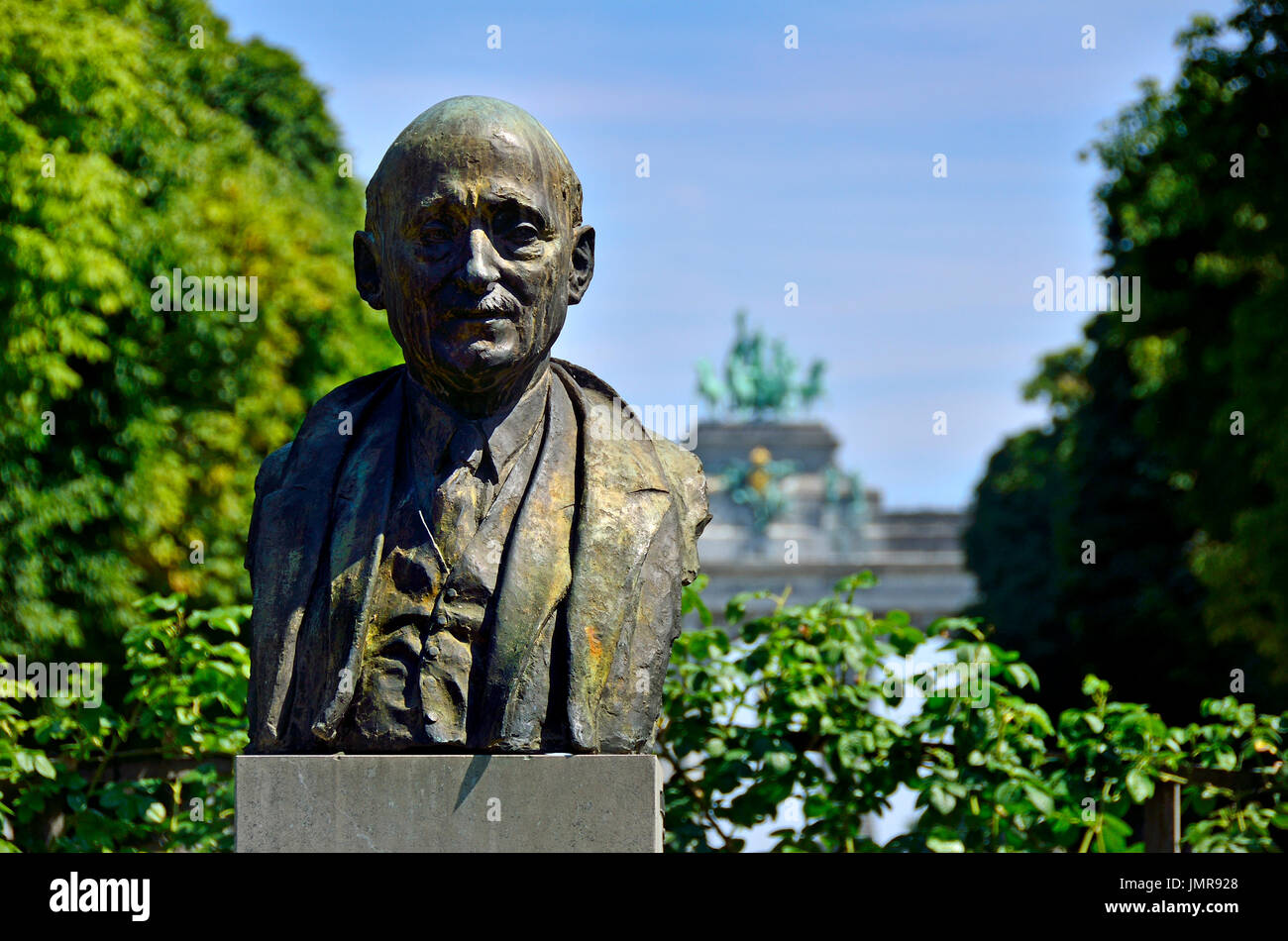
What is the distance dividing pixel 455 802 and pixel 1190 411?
18420mm

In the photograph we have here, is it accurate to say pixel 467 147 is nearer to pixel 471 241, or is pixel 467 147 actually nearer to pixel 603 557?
pixel 471 241

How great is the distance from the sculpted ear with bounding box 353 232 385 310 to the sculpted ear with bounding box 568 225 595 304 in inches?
23.1

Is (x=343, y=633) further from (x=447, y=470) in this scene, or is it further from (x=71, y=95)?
(x=71, y=95)

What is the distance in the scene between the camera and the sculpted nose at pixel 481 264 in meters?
5.13

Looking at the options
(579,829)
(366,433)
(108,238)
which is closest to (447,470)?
(366,433)

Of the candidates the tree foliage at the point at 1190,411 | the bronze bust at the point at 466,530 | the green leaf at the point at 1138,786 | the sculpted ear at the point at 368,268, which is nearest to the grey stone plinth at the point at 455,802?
the bronze bust at the point at 466,530

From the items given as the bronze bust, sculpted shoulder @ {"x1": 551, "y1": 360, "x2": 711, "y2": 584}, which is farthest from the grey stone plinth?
sculpted shoulder @ {"x1": 551, "y1": 360, "x2": 711, "y2": 584}

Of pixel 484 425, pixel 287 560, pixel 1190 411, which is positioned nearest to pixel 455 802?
pixel 287 560

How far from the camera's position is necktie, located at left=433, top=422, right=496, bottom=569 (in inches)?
209

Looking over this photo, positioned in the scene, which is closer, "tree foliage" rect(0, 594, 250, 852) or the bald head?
the bald head

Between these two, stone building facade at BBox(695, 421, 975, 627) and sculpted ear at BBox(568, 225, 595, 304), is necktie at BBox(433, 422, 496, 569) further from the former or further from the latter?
stone building facade at BBox(695, 421, 975, 627)

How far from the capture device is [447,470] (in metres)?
5.41

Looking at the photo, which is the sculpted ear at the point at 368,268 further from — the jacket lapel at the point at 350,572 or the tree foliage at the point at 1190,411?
the tree foliage at the point at 1190,411
